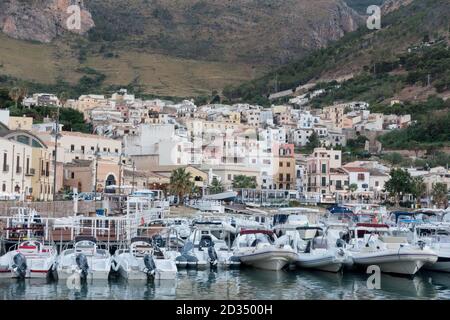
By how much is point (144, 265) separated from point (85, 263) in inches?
84.3

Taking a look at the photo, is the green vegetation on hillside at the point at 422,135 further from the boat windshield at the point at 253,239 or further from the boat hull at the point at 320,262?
the boat hull at the point at 320,262

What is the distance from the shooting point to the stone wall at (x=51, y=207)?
47.4 meters

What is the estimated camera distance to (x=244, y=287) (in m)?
32.9

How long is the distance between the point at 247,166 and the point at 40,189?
35776mm

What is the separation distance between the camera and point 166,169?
89.2 m

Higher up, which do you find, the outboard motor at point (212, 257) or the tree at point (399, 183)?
the tree at point (399, 183)

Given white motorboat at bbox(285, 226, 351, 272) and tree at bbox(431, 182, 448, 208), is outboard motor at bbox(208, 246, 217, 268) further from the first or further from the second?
tree at bbox(431, 182, 448, 208)

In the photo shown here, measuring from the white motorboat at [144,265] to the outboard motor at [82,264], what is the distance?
142 centimetres

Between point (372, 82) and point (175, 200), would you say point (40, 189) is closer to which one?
point (175, 200)

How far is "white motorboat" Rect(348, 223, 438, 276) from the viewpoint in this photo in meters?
36.8

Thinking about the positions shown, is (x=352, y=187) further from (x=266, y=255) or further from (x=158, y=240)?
(x=266, y=255)

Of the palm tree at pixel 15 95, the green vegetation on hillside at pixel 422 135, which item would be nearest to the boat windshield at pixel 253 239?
the palm tree at pixel 15 95

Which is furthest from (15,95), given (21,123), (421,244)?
(421,244)
